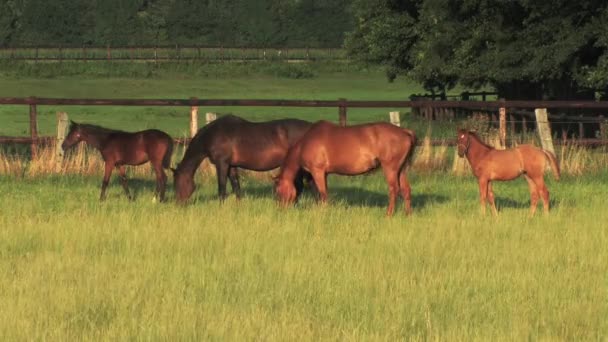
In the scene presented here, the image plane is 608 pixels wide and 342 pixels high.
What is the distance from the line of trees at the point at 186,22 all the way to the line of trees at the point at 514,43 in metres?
64.3

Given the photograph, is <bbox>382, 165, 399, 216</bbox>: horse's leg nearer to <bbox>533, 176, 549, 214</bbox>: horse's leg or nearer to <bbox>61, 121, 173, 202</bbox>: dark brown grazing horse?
<bbox>533, 176, 549, 214</bbox>: horse's leg

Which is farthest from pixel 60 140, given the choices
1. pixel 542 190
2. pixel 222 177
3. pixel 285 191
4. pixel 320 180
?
pixel 542 190

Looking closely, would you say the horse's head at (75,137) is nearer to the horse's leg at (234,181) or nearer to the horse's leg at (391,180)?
the horse's leg at (234,181)

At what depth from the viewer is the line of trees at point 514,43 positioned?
91.5 ft

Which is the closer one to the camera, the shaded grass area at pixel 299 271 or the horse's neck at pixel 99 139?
the shaded grass area at pixel 299 271

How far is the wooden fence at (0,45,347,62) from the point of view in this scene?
8669cm

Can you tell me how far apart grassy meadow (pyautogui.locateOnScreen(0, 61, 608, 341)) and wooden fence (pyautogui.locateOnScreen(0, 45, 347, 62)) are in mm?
68088

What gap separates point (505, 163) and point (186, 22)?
308ft

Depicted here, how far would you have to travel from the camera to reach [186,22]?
106 m

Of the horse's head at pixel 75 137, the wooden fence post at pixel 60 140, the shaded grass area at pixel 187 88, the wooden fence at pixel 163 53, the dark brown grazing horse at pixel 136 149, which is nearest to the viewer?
the dark brown grazing horse at pixel 136 149

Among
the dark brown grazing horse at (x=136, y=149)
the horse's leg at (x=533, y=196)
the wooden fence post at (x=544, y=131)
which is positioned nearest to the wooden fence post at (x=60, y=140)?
the dark brown grazing horse at (x=136, y=149)

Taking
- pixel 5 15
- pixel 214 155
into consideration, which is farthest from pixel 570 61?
pixel 5 15

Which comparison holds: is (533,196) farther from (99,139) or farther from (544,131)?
A: (544,131)

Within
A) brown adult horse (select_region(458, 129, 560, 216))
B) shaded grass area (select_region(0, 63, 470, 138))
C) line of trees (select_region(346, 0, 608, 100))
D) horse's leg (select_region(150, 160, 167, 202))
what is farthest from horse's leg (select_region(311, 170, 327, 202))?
shaded grass area (select_region(0, 63, 470, 138))
